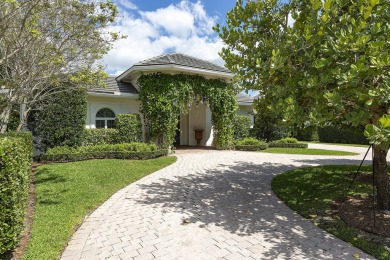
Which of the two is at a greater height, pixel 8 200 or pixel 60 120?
pixel 60 120

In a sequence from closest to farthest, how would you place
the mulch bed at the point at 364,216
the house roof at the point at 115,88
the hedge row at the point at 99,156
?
1. the mulch bed at the point at 364,216
2. the hedge row at the point at 99,156
3. the house roof at the point at 115,88

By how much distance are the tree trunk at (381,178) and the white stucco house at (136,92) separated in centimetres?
1050

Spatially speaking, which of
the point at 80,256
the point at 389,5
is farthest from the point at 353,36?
the point at 80,256

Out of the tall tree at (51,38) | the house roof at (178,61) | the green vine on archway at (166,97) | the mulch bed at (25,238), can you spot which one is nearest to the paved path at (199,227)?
the mulch bed at (25,238)

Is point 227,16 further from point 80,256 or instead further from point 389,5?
point 80,256

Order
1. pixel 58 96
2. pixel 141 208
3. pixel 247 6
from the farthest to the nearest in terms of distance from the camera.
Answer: pixel 58 96 < pixel 141 208 < pixel 247 6

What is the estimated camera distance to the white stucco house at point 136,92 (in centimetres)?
1430

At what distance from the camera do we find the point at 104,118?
1583cm

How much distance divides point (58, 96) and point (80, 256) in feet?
33.0

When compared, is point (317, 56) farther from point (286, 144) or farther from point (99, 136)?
point (286, 144)

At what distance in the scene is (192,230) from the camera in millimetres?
4848

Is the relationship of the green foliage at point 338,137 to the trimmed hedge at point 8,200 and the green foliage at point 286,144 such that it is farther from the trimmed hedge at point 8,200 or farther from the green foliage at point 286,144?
the trimmed hedge at point 8,200

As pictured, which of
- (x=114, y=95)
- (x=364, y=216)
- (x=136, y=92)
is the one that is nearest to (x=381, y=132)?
(x=364, y=216)

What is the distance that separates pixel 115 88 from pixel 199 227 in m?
13.4
